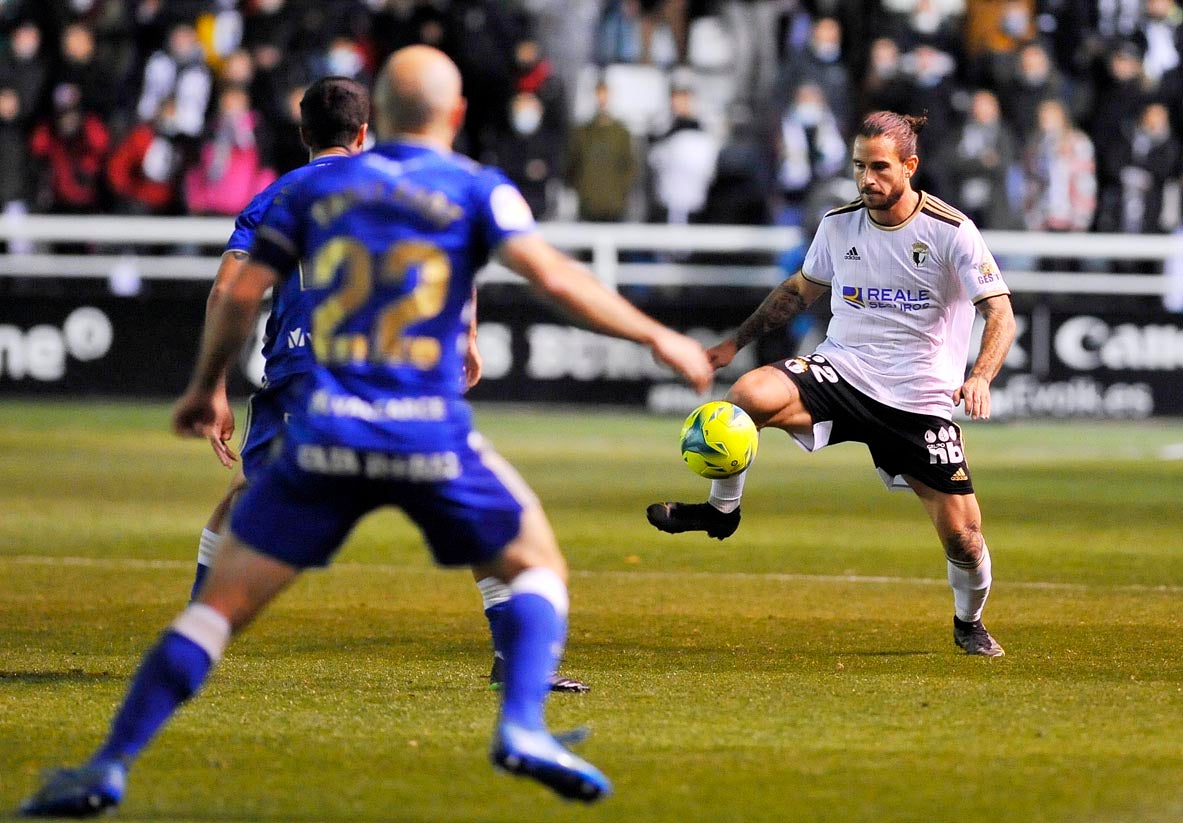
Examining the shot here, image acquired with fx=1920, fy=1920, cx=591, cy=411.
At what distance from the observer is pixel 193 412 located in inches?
191

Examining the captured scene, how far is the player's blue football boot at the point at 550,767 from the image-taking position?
4500 mm

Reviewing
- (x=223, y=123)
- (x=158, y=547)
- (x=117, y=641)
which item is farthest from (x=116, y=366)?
(x=117, y=641)

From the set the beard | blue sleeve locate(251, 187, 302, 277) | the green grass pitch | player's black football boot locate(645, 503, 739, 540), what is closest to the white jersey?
the beard

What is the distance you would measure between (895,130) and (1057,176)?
1250 cm

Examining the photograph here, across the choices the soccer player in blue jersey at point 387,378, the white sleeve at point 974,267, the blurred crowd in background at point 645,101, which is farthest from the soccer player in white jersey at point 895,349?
the blurred crowd in background at point 645,101

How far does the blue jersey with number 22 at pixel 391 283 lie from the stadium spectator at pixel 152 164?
49.7 feet

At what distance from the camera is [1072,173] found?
19.4 metres

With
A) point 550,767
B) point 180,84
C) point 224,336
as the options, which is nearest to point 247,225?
point 224,336

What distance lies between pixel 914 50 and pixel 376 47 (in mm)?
5668

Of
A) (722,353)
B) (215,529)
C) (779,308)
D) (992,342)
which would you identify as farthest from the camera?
(779,308)

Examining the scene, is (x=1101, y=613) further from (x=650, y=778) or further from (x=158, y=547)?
(x=158, y=547)

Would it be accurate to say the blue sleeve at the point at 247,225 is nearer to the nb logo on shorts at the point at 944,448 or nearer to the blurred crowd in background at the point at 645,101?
the nb logo on shorts at the point at 944,448

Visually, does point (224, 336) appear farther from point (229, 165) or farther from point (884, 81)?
point (884, 81)

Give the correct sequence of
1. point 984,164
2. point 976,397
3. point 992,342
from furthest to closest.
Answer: point 984,164, point 992,342, point 976,397
